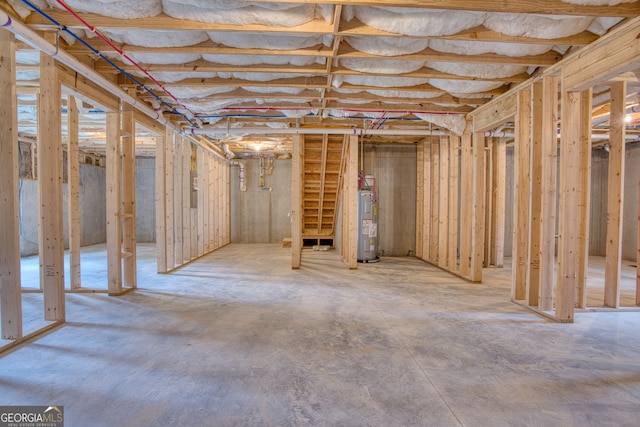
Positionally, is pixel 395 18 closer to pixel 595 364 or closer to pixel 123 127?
pixel 595 364

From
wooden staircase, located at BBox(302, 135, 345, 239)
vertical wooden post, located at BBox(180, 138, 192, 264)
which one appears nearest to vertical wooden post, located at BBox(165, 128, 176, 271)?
vertical wooden post, located at BBox(180, 138, 192, 264)

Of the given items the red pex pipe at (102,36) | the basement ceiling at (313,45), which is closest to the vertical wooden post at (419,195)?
the basement ceiling at (313,45)

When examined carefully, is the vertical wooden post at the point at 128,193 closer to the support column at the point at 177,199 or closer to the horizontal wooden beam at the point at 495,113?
the support column at the point at 177,199

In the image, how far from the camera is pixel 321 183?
23.9 ft

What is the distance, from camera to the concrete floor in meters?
1.78

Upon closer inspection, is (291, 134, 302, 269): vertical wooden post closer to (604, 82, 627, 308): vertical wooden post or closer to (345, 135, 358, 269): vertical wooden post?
(345, 135, 358, 269): vertical wooden post

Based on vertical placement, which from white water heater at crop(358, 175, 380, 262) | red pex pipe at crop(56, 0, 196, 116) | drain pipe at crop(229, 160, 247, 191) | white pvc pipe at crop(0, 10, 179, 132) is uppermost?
red pex pipe at crop(56, 0, 196, 116)

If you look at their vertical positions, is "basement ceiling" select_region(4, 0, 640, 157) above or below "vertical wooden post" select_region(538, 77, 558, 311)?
above

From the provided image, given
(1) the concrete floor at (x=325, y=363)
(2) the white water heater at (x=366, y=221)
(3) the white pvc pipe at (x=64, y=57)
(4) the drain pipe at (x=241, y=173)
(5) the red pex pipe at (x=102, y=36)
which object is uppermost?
Result: (5) the red pex pipe at (x=102, y=36)

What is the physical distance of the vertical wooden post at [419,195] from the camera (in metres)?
7.08

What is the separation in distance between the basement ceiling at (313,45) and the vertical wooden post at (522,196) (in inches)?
15.8

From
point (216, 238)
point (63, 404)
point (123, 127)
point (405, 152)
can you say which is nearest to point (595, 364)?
point (63, 404)

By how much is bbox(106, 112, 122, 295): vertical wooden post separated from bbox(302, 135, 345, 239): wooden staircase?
10.6 feet

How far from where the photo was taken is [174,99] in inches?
169
